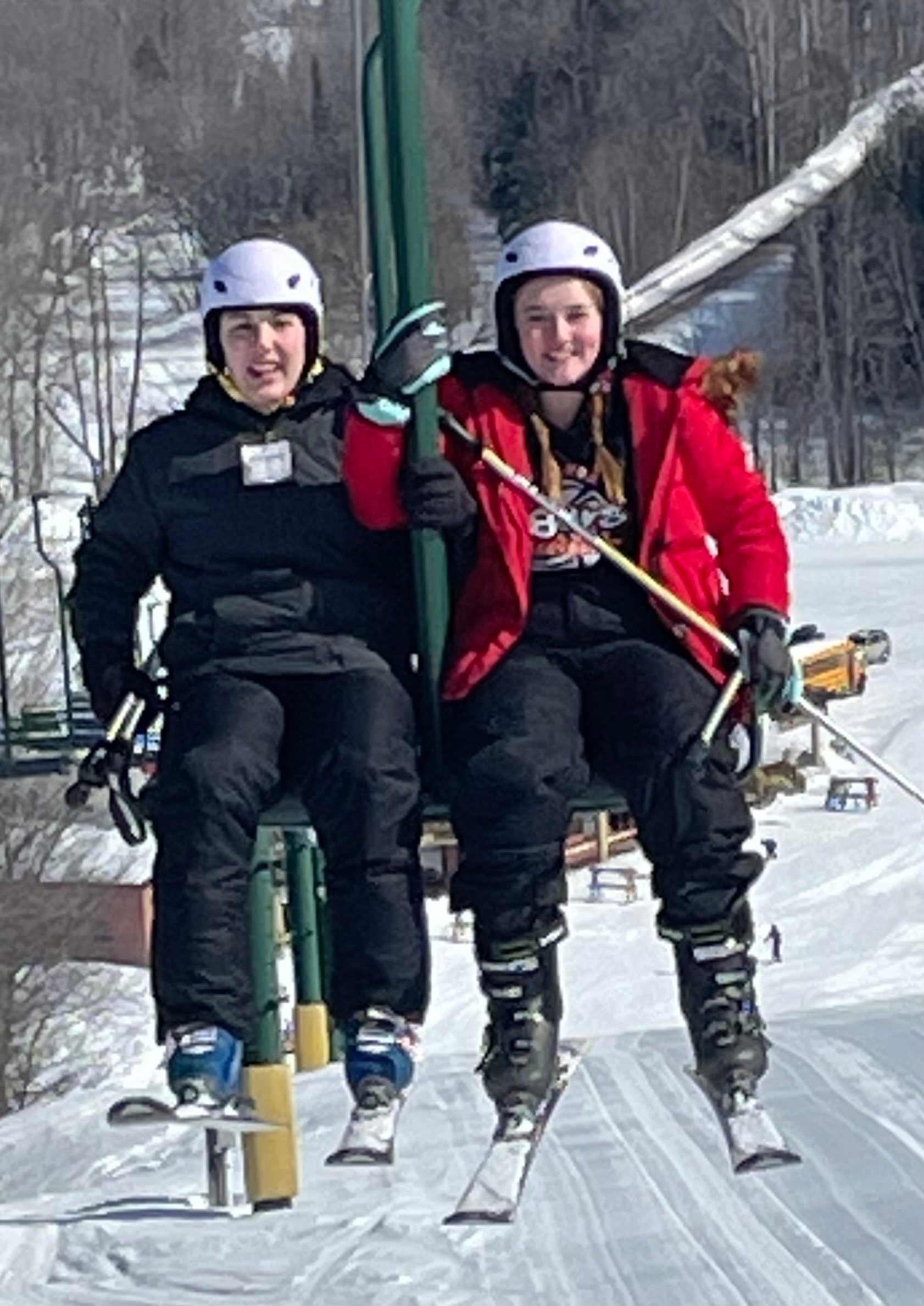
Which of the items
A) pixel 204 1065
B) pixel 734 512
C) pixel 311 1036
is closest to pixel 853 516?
pixel 311 1036

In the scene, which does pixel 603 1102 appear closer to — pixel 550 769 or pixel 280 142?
pixel 550 769

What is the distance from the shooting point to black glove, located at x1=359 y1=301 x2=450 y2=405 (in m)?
3.86

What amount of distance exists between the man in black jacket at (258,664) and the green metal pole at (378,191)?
0.13 meters

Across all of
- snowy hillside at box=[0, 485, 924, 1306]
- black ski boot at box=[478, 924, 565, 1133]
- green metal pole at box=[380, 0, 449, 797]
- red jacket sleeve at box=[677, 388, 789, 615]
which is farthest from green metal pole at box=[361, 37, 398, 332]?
snowy hillside at box=[0, 485, 924, 1306]

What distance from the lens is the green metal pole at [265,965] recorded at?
19.3ft

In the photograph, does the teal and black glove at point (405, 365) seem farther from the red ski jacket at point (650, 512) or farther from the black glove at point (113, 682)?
the black glove at point (113, 682)

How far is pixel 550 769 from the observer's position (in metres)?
3.91

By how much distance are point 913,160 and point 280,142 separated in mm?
8631

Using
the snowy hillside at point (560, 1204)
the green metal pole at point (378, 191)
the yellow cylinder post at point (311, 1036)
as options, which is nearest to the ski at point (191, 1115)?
the green metal pole at point (378, 191)

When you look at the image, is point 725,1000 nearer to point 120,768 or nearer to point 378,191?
point 120,768

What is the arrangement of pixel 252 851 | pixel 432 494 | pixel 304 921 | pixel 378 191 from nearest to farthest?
pixel 432 494 → pixel 252 851 → pixel 378 191 → pixel 304 921

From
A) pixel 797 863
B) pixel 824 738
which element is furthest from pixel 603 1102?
pixel 824 738

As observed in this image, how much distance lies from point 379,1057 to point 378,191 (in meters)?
1.61

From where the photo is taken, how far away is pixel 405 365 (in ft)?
12.6
